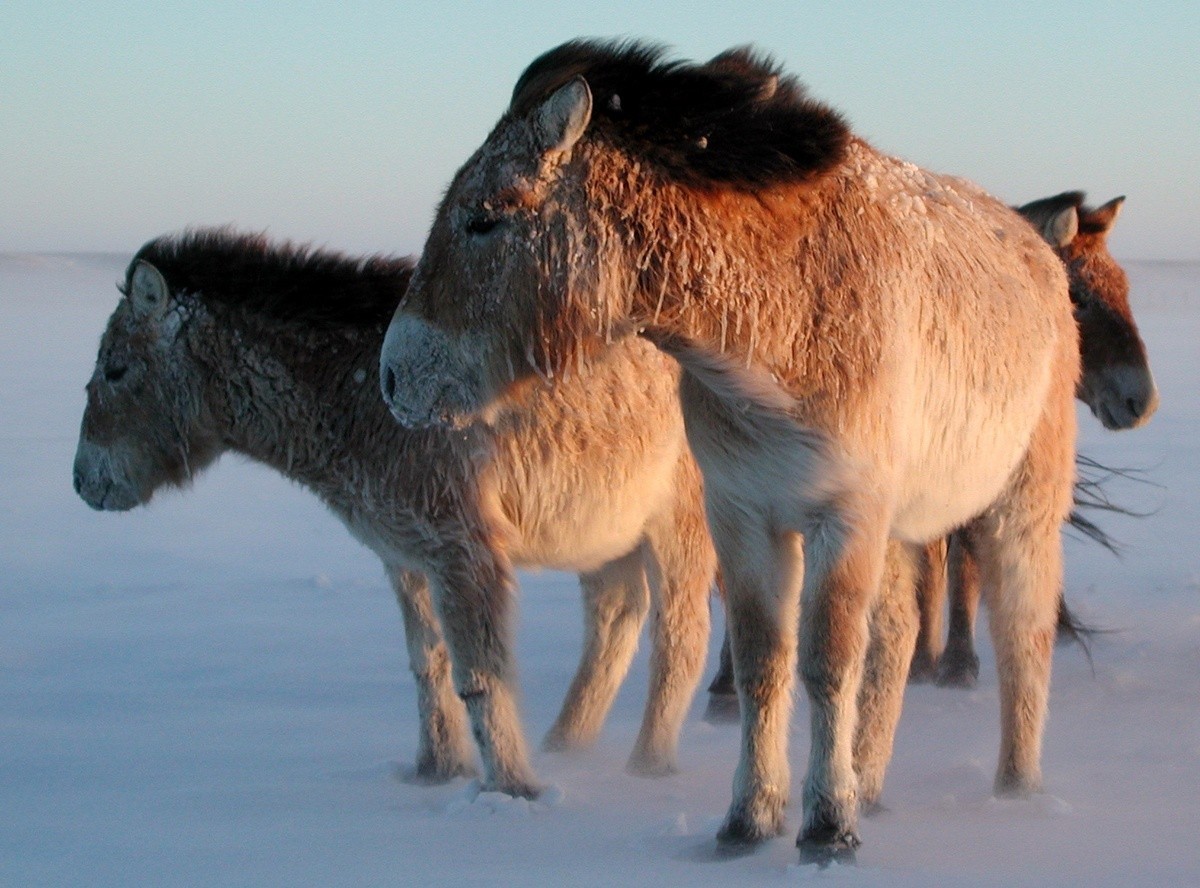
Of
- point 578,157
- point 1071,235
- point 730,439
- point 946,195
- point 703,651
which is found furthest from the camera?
point 1071,235

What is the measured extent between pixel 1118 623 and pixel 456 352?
5936mm

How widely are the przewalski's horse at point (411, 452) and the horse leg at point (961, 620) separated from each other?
171cm

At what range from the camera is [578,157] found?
13.1ft

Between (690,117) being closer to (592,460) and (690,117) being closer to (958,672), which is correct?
(592,460)

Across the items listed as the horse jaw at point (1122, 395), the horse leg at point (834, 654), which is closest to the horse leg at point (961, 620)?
the horse jaw at point (1122, 395)

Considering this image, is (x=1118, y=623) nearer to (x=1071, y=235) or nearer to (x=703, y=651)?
(x=1071, y=235)

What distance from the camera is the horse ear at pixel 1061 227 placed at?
23.9ft

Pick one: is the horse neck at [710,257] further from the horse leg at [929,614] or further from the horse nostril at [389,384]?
the horse leg at [929,614]

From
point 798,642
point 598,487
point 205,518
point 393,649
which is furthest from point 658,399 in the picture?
point 205,518

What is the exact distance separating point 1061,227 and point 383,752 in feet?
13.9

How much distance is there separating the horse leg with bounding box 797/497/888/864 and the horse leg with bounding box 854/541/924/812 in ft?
3.02

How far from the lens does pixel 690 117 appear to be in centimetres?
411

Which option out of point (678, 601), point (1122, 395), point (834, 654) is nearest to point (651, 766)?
point (678, 601)

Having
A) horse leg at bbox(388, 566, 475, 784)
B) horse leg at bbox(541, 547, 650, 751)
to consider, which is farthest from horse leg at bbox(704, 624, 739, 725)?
horse leg at bbox(388, 566, 475, 784)
